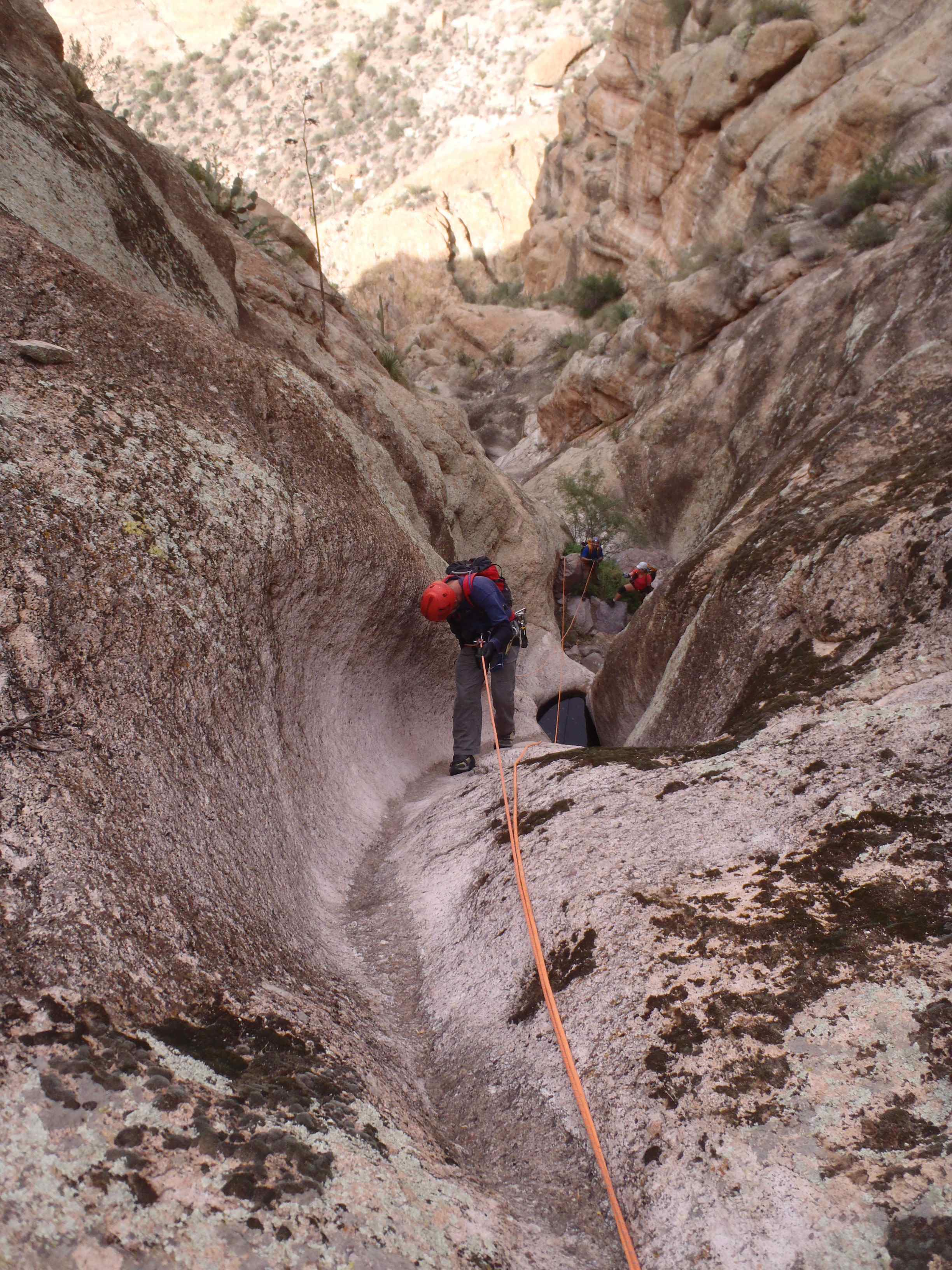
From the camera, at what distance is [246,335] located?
26.7 feet

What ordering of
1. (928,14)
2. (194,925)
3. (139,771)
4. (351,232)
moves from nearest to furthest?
(194,925) → (139,771) → (928,14) → (351,232)

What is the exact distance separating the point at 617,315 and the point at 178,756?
2649cm

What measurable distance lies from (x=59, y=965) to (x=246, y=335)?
7539mm

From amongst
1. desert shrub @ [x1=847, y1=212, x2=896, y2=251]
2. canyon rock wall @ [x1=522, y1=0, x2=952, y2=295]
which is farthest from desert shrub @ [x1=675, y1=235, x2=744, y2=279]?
desert shrub @ [x1=847, y1=212, x2=896, y2=251]

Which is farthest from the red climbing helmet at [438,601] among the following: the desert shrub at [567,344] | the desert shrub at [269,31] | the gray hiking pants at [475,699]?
the desert shrub at [269,31]

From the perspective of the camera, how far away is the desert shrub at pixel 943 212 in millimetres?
11250

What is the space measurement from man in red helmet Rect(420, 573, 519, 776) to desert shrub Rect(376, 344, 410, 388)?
7.02 metres

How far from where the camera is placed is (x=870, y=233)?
44.7ft

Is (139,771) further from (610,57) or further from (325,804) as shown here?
(610,57)

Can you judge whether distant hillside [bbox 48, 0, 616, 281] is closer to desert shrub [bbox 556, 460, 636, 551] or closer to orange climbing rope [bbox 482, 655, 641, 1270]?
desert shrub [bbox 556, 460, 636, 551]

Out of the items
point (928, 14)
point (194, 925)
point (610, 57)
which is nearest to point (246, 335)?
point (194, 925)

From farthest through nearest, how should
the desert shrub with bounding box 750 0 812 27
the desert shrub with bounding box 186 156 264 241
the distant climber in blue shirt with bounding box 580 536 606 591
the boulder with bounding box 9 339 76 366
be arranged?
the desert shrub with bounding box 750 0 812 27
the distant climber in blue shirt with bounding box 580 536 606 591
the desert shrub with bounding box 186 156 264 241
the boulder with bounding box 9 339 76 366

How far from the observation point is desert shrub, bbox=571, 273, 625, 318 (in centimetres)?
2966

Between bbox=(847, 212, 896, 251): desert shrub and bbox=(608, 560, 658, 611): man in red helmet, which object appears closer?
bbox=(847, 212, 896, 251): desert shrub
